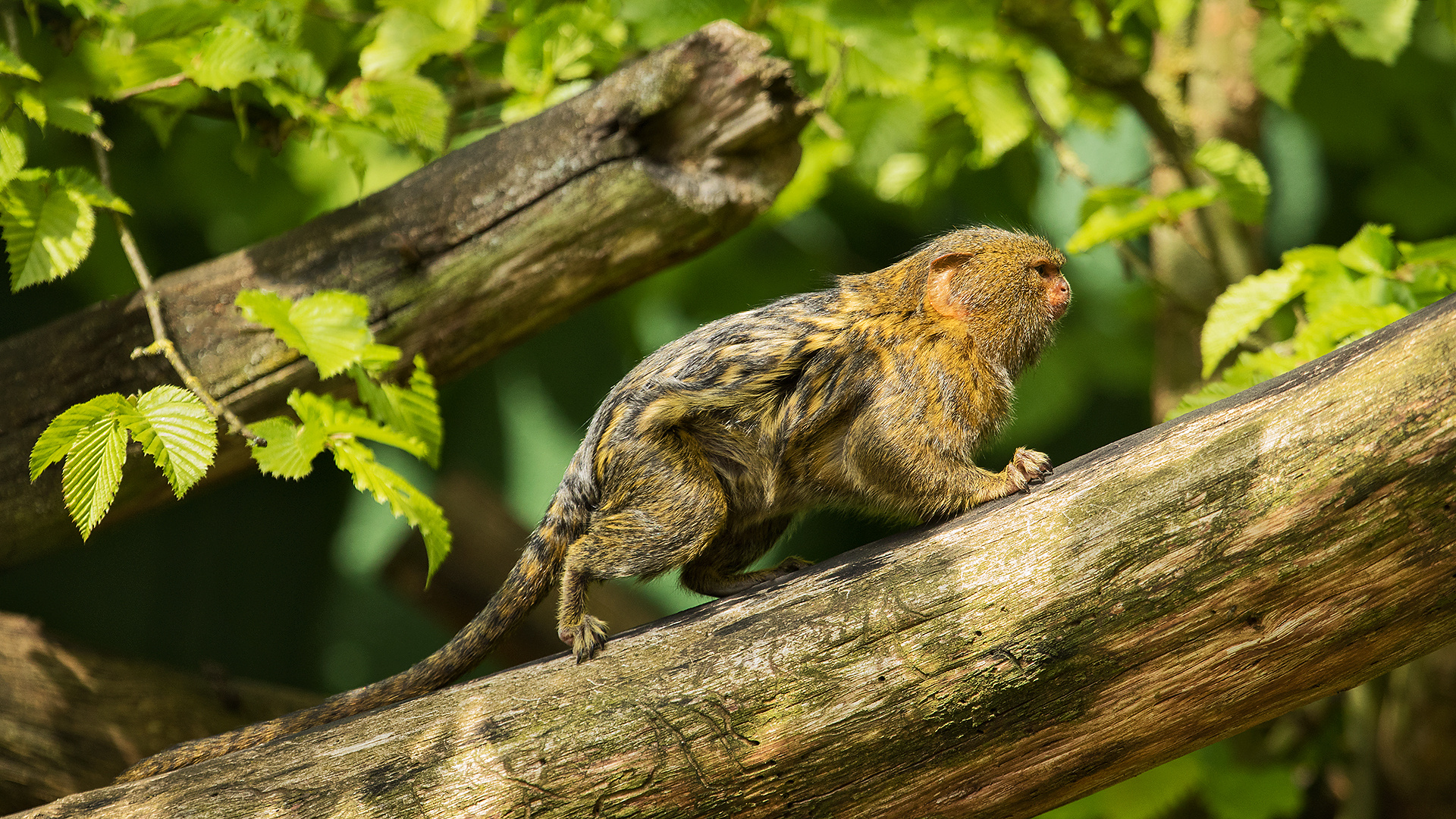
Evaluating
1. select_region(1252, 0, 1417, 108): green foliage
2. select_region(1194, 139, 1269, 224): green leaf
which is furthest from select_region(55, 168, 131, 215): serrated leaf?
select_region(1252, 0, 1417, 108): green foliage

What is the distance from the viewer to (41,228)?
2219 millimetres

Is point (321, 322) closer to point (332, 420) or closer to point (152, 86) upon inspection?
point (332, 420)

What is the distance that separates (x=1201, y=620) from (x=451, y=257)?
195 centimetres

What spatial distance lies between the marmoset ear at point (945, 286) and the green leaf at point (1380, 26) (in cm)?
141

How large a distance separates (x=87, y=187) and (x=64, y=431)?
2.31 ft

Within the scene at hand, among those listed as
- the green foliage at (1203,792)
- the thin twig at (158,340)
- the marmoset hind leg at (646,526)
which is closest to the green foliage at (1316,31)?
the green foliage at (1203,792)

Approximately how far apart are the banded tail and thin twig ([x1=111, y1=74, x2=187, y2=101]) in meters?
1.41

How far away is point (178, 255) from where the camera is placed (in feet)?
14.5

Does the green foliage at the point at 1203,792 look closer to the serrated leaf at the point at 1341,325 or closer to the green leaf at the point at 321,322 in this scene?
the serrated leaf at the point at 1341,325

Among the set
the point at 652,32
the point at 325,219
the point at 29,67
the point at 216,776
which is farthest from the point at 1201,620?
the point at 29,67

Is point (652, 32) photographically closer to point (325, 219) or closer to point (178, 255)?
point (325, 219)

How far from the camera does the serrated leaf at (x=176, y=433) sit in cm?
192

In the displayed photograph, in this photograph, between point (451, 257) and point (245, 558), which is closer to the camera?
point (451, 257)

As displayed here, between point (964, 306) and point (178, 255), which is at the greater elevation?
point (178, 255)
